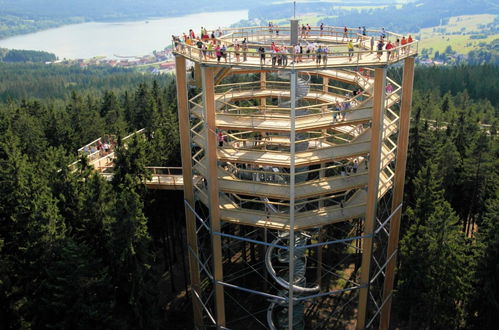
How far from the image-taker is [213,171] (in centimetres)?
2923

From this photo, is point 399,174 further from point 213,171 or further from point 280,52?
point 213,171

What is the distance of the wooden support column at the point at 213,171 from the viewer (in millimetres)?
27547

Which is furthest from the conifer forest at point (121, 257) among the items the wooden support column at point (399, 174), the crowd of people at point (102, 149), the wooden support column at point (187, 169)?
the crowd of people at point (102, 149)

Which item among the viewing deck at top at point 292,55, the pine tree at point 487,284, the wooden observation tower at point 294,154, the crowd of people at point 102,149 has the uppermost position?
the viewing deck at top at point 292,55

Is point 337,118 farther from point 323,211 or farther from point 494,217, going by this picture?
point 494,217

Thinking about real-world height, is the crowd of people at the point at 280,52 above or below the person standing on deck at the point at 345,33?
below

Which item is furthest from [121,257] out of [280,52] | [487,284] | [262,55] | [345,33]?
[487,284]

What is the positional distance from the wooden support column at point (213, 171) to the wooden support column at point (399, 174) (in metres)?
12.2

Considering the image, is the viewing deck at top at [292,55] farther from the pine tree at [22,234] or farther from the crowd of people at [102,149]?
the crowd of people at [102,149]

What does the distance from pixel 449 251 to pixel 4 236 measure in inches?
1221

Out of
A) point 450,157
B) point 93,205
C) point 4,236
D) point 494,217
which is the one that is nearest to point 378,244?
point 450,157

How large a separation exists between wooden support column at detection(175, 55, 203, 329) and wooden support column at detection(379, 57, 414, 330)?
1393 centimetres

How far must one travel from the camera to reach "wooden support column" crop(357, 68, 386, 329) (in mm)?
27016

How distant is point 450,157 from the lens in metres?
47.0
